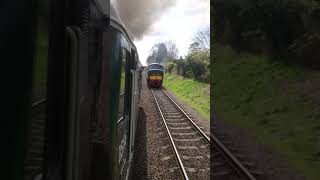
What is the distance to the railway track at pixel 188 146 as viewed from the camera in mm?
11125

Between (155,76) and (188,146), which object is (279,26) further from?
(155,76)

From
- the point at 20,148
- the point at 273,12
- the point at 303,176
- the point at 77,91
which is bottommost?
the point at 303,176

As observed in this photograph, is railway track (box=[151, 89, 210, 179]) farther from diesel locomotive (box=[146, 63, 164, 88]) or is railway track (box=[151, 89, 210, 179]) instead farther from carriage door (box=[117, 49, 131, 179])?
diesel locomotive (box=[146, 63, 164, 88])

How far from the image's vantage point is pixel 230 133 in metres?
16.2

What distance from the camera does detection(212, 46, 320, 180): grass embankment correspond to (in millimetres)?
13737

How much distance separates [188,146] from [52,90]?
Result: 11.8 meters

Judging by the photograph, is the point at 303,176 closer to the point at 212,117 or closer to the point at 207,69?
the point at 212,117

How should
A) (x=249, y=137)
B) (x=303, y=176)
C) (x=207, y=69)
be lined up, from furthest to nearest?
(x=207, y=69) → (x=249, y=137) → (x=303, y=176)

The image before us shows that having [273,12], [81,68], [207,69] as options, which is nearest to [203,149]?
[81,68]

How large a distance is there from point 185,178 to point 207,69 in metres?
36.6

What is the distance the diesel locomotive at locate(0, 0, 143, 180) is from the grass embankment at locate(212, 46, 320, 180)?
8804 millimetres

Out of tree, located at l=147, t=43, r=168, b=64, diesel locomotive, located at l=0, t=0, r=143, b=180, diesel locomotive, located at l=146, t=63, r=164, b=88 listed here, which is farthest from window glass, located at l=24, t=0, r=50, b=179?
tree, located at l=147, t=43, r=168, b=64

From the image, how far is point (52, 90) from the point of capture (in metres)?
2.29

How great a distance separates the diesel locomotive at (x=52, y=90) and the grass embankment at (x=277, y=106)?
8804 mm
